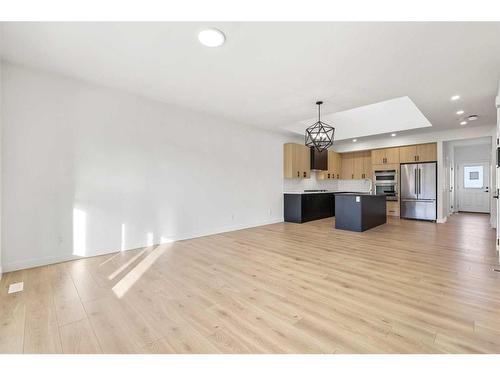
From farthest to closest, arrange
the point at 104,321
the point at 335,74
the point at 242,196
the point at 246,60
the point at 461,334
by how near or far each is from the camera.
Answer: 1. the point at 242,196
2. the point at 335,74
3. the point at 246,60
4. the point at 104,321
5. the point at 461,334

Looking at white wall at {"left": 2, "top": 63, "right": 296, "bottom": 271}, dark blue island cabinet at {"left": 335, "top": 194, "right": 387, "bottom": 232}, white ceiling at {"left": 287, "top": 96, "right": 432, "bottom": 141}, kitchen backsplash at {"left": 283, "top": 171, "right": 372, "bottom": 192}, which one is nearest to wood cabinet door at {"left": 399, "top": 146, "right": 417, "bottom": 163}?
white ceiling at {"left": 287, "top": 96, "right": 432, "bottom": 141}

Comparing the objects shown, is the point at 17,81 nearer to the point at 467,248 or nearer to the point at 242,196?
the point at 242,196

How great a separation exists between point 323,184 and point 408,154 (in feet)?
9.32

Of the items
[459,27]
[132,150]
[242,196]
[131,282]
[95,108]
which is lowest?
[131,282]

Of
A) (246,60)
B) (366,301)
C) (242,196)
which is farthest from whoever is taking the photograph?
(242,196)

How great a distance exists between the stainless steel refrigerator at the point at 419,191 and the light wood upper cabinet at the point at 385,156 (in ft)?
1.17

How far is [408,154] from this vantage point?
23.7ft

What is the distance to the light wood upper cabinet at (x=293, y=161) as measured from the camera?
6953 millimetres

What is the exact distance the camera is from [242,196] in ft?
19.3

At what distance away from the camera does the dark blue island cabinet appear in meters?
5.24

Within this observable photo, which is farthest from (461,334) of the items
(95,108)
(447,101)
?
(95,108)

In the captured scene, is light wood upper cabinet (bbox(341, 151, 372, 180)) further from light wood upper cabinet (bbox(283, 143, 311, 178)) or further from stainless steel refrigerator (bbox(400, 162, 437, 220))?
light wood upper cabinet (bbox(283, 143, 311, 178))

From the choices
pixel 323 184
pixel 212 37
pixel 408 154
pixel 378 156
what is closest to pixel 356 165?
pixel 378 156

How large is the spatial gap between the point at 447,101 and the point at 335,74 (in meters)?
2.58
